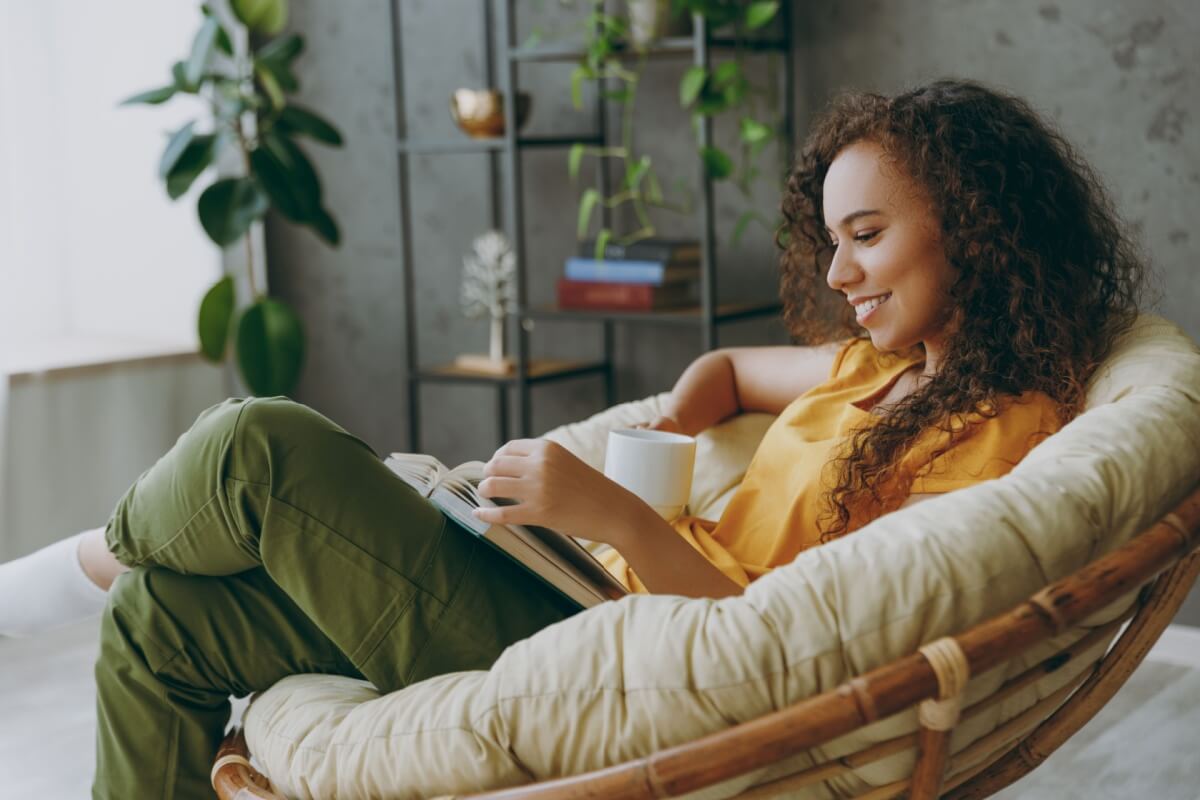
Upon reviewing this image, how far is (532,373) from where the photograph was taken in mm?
3230

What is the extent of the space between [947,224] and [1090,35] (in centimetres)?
143

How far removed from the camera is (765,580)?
1076 mm

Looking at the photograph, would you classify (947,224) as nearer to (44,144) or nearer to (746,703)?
(746,703)

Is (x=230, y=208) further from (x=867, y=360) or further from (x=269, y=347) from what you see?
(x=867, y=360)

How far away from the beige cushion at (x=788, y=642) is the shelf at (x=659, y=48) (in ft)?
5.84

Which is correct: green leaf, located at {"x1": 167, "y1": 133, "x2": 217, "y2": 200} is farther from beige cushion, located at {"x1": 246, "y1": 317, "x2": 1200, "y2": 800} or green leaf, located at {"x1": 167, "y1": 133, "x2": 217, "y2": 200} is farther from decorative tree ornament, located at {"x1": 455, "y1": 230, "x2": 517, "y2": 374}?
beige cushion, located at {"x1": 246, "y1": 317, "x2": 1200, "y2": 800}

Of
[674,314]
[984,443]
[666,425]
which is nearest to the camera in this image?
[984,443]

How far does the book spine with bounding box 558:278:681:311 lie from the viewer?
3.01m

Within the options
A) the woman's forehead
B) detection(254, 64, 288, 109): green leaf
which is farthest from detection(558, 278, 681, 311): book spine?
the woman's forehead

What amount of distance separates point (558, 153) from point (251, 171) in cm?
77

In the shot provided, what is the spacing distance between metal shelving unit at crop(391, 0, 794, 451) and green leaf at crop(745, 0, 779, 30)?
0.09 metres

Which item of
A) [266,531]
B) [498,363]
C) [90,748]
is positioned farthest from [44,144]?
[266,531]

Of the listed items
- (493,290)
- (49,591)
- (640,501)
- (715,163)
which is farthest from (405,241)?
(640,501)

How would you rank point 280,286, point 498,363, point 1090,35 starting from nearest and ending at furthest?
point 1090,35 < point 498,363 < point 280,286
